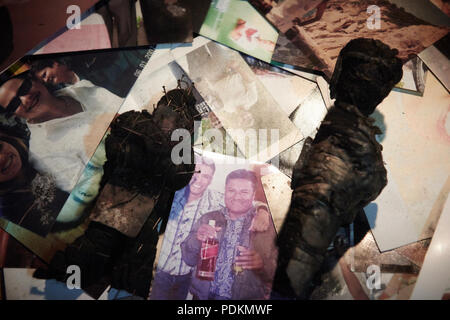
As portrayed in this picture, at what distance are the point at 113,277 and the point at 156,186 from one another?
0.51 meters

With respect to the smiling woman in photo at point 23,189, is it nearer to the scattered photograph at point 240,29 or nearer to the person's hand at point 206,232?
the person's hand at point 206,232

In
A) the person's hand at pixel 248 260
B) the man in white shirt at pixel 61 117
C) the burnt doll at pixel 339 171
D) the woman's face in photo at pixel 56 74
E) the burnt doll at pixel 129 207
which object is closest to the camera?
the burnt doll at pixel 339 171

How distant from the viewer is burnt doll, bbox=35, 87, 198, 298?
1.44 metres

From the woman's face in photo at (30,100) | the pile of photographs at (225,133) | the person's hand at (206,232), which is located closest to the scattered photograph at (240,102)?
the pile of photographs at (225,133)

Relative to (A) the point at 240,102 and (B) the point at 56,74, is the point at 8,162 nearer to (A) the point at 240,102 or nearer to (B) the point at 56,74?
(B) the point at 56,74

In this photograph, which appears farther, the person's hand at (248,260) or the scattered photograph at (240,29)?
the scattered photograph at (240,29)

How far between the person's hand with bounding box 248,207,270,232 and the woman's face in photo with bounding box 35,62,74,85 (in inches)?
55.1

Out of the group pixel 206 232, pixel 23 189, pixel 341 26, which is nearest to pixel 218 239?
pixel 206 232

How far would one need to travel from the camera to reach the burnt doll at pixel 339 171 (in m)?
1.32

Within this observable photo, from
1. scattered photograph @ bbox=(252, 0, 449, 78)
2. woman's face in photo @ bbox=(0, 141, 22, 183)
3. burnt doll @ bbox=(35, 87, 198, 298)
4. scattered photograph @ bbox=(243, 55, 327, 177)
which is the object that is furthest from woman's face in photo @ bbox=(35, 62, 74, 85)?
scattered photograph @ bbox=(252, 0, 449, 78)

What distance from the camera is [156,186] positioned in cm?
154

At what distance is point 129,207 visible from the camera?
1471 millimetres

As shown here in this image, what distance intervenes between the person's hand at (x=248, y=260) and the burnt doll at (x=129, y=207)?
0.46 meters
